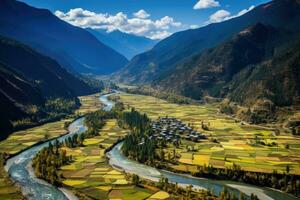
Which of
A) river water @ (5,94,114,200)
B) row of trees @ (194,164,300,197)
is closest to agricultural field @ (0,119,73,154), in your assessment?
river water @ (5,94,114,200)

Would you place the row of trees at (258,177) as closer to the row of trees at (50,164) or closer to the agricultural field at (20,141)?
the row of trees at (50,164)

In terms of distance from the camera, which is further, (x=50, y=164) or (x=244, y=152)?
(x=244, y=152)

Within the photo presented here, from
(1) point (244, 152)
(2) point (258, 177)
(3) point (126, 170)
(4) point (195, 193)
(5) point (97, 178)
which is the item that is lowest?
(5) point (97, 178)

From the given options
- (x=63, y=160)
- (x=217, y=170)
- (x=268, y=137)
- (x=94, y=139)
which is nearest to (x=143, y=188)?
(x=217, y=170)

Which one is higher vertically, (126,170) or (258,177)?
(258,177)

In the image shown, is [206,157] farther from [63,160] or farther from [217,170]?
[63,160]

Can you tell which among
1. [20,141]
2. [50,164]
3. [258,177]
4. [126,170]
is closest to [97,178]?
[126,170]

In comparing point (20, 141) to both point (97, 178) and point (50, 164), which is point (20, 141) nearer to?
point (50, 164)
